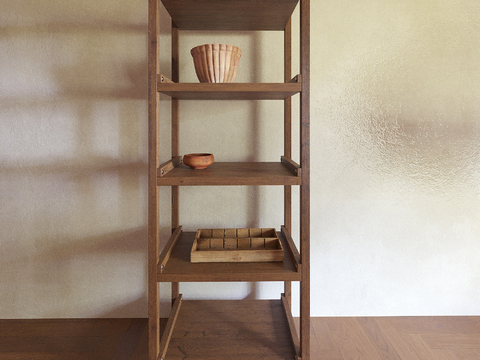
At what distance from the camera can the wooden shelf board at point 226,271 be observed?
1.37 m

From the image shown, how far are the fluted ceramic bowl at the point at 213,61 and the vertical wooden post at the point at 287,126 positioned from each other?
422mm

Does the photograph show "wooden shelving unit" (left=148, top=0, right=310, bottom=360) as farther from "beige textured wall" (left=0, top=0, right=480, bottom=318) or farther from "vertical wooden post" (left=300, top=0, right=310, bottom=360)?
"beige textured wall" (left=0, top=0, right=480, bottom=318)

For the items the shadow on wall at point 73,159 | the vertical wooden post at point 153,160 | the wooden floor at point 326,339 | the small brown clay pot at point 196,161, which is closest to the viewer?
the vertical wooden post at point 153,160

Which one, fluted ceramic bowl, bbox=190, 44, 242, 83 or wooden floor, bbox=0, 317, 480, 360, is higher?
fluted ceramic bowl, bbox=190, 44, 242, 83

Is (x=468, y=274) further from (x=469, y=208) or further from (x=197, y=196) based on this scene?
(x=197, y=196)

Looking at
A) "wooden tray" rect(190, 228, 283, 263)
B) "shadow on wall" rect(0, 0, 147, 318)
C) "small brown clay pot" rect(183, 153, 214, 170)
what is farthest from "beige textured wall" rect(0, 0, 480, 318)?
"small brown clay pot" rect(183, 153, 214, 170)

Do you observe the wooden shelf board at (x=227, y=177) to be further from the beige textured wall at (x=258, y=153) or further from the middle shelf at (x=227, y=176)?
the beige textured wall at (x=258, y=153)

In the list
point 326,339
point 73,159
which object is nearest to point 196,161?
point 73,159

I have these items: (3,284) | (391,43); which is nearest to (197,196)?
(3,284)

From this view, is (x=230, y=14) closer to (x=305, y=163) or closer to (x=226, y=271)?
(x=305, y=163)

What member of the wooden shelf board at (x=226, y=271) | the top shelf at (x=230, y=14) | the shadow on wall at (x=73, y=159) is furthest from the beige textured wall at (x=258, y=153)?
the wooden shelf board at (x=226, y=271)

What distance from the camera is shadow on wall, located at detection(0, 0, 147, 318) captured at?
1.95m

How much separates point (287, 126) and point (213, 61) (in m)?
0.57

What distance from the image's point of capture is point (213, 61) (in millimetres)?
1447
